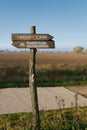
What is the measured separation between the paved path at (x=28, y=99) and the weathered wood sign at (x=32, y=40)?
357 cm

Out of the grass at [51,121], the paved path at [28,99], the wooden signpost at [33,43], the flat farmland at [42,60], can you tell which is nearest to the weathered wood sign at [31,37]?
the wooden signpost at [33,43]

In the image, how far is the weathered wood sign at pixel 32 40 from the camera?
6.71m

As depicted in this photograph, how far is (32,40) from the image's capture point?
673cm

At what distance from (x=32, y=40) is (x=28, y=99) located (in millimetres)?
5196

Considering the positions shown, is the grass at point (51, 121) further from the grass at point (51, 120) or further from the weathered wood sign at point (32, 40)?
the weathered wood sign at point (32, 40)

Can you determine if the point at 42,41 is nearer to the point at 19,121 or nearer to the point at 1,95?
the point at 19,121

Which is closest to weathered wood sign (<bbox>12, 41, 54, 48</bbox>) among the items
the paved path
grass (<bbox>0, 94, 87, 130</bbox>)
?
grass (<bbox>0, 94, 87, 130</bbox>)

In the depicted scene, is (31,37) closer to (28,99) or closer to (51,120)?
(51,120)

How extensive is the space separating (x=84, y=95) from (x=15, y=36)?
6671 mm

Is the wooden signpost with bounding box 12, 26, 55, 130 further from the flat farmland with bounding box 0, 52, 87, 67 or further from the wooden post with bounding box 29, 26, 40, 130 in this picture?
the flat farmland with bounding box 0, 52, 87, 67

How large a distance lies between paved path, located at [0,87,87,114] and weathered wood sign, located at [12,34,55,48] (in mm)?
3567

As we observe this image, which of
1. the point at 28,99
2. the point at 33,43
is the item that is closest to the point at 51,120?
the point at 33,43

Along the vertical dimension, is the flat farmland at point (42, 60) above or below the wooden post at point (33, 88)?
below

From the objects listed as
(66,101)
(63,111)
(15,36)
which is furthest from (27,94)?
(15,36)
